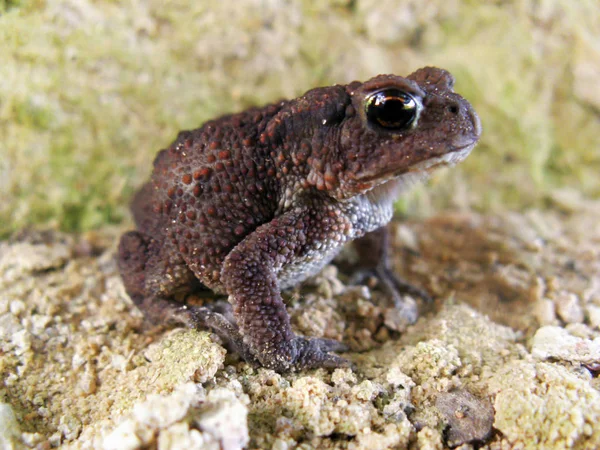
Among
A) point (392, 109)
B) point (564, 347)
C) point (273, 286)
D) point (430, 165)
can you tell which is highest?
point (392, 109)

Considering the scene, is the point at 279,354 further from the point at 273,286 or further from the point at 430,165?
the point at 430,165

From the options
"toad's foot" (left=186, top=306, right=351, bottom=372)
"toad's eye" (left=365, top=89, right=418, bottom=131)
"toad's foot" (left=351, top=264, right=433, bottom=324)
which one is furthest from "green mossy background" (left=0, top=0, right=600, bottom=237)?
"toad's eye" (left=365, top=89, right=418, bottom=131)

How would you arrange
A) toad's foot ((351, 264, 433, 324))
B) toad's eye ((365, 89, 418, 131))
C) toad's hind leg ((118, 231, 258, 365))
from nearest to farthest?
1. toad's eye ((365, 89, 418, 131))
2. toad's hind leg ((118, 231, 258, 365))
3. toad's foot ((351, 264, 433, 324))

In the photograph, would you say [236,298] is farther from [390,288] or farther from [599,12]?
[599,12]

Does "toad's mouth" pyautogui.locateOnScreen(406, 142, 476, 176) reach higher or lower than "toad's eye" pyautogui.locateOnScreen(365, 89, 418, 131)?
lower

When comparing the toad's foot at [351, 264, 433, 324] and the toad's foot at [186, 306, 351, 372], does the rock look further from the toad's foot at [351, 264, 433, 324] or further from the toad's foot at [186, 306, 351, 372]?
the toad's foot at [186, 306, 351, 372]

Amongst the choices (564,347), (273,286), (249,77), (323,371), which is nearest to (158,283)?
(273,286)

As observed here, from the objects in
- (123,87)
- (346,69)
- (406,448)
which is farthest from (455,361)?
(123,87)

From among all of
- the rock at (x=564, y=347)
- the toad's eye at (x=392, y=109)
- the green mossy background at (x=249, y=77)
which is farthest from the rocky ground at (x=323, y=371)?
the toad's eye at (x=392, y=109)
